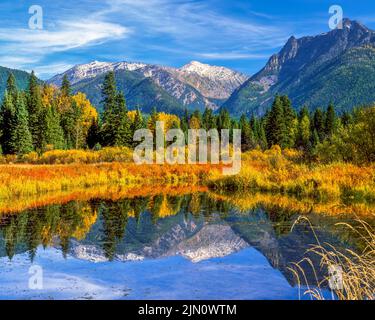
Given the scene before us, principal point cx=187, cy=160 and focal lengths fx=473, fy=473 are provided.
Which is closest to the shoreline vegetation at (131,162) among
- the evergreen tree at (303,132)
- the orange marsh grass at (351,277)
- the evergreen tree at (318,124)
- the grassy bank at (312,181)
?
the grassy bank at (312,181)

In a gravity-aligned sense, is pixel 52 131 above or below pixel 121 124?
below

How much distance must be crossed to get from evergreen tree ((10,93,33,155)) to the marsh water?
1300 inches

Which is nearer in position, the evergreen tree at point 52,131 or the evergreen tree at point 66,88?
the evergreen tree at point 52,131

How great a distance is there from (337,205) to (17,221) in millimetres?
11821

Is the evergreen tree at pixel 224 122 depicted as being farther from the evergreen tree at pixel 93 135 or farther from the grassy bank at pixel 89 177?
the grassy bank at pixel 89 177

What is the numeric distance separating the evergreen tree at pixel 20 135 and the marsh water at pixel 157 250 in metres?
33.0

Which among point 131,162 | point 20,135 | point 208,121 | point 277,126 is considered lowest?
point 131,162

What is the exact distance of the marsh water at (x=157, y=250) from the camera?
923cm

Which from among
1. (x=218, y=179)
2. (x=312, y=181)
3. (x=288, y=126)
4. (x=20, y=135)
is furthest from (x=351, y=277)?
(x=288, y=126)

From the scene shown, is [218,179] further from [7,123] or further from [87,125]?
[87,125]

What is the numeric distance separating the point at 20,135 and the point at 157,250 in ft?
137

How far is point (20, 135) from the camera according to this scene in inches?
2009

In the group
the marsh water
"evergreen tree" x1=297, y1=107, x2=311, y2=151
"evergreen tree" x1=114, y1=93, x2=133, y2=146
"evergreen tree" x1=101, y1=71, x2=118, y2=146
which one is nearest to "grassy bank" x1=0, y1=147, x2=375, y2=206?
the marsh water
